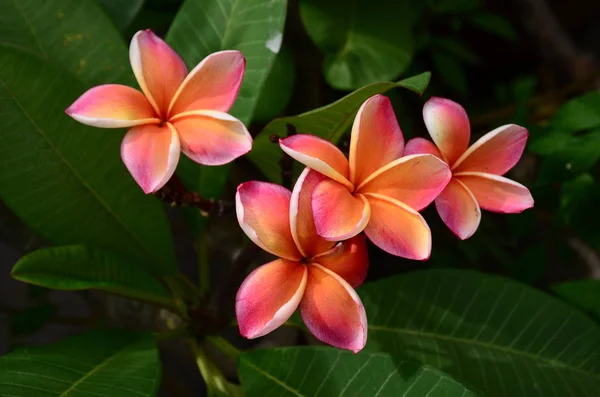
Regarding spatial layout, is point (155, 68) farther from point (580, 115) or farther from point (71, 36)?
point (580, 115)

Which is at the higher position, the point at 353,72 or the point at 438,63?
the point at 353,72

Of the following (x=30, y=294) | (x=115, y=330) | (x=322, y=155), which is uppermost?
(x=322, y=155)

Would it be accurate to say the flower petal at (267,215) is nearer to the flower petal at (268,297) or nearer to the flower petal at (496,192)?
the flower petal at (268,297)

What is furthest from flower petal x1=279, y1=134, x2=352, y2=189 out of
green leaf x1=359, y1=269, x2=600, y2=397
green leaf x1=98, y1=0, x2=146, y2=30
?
green leaf x1=98, y1=0, x2=146, y2=30

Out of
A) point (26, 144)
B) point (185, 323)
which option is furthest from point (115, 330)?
point (26, 144)

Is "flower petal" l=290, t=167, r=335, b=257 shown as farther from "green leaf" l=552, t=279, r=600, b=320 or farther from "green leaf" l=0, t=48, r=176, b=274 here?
"green leaf" l=552, t=279, r=600, b=320

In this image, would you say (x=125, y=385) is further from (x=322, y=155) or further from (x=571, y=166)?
(x=571, y=166)
